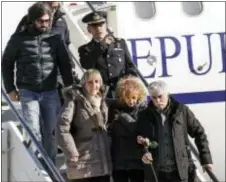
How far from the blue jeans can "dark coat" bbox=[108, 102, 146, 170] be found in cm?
92

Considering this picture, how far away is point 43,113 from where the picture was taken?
6.48m

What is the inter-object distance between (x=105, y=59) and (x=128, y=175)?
1.32 meters

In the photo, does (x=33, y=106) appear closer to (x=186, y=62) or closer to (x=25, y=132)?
(x=25, y=132)

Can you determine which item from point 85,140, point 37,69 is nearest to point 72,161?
point 85,140

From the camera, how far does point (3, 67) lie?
21.3ft

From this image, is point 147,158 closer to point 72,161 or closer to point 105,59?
point 72,161

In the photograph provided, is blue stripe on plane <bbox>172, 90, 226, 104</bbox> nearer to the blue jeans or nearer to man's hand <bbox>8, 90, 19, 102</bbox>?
the blue jeans

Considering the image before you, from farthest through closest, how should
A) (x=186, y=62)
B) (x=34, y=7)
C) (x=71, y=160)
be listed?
1. (x=186, y=62)
2. (x=34, y=7)
3. (x=71, y=160)

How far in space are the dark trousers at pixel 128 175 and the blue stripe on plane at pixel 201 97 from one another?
400 cm

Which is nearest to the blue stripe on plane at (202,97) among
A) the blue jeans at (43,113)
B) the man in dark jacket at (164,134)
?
the blue jeans at (43,113)

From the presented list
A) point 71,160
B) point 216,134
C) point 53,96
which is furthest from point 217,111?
point 71,160

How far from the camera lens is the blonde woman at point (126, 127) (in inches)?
223

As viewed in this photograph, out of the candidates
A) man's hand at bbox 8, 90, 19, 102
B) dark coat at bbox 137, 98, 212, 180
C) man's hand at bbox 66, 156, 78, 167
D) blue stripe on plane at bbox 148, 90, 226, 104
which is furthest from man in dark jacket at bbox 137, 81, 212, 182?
blue stripe on plane at bbox 148, 90, 226, 104

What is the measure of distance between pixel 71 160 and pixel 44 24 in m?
1.41
